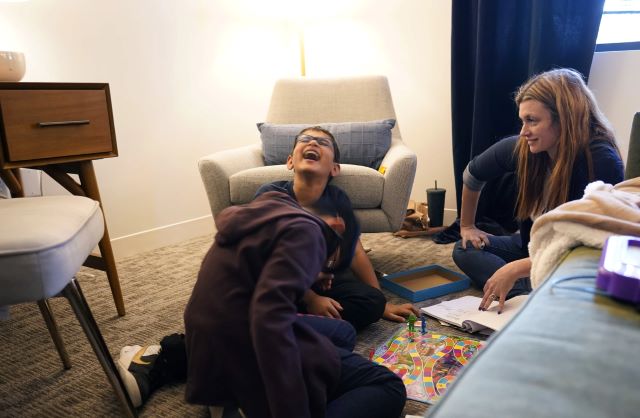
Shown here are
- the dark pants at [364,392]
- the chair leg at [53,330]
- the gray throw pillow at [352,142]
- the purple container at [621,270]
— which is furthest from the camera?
the gray throw pillow at [352,142]

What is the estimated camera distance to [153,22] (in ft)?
8.21

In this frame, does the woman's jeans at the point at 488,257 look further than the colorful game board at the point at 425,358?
Yes

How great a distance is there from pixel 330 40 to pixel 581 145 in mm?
2010

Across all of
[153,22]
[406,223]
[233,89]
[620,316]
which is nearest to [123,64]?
[153,22]

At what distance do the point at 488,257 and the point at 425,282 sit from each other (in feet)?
0.85

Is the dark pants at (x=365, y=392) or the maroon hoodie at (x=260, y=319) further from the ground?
the maroon hoodie at (x=260, y=319)

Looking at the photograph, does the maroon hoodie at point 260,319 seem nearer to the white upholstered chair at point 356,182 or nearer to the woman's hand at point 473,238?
the white upholstered chair at point 356,182

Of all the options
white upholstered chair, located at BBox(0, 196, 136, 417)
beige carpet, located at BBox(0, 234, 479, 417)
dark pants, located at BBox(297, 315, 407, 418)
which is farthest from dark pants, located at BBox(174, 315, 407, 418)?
white upholstered chair, located at BBox(0, 196, 136, 417)

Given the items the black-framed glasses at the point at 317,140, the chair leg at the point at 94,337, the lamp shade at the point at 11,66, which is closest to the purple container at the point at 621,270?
the chair leg at the point at 94,337

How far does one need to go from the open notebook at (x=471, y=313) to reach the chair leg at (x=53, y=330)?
1.07 m

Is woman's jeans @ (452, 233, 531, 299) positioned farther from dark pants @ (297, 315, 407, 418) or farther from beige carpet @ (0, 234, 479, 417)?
dark pants @ (297, 315, 407, 418)

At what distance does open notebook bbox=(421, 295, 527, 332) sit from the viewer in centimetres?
143

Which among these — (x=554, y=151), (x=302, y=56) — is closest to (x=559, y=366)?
(x=554, y=151)

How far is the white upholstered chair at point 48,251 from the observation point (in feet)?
2.74
